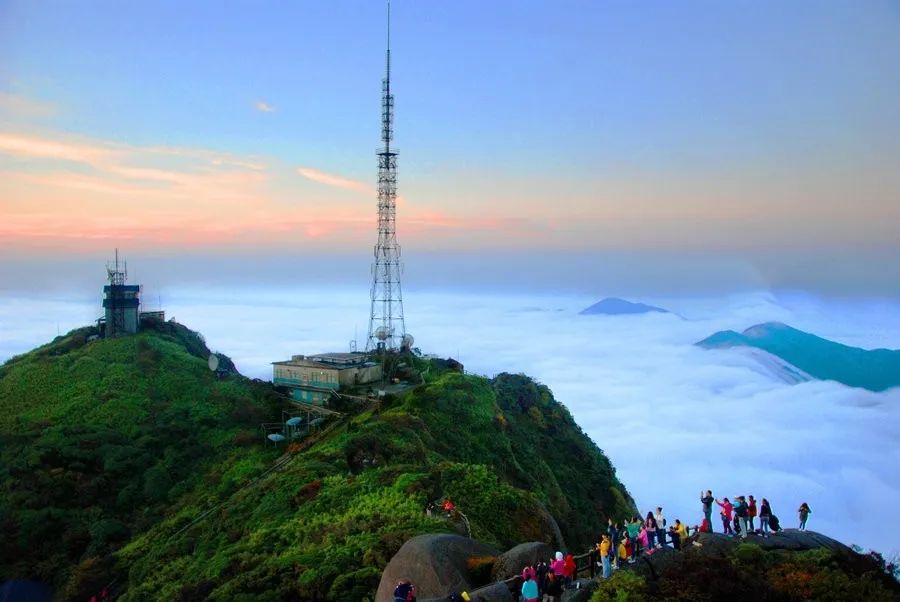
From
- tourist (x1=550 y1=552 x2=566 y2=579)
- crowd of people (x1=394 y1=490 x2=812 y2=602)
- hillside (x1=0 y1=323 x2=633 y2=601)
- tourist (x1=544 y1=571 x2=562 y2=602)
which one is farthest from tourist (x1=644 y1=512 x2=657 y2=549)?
hillside (x1=0 y1=323 x2=633 y2=601)

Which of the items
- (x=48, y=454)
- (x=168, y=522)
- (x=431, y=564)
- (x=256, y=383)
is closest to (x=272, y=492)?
(x=168, y=522)

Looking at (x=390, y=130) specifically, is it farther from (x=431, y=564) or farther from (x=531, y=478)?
(x=431, y=564)

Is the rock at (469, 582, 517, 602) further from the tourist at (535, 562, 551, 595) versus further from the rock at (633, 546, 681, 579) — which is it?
the rock at (633, 546, 681, 579)

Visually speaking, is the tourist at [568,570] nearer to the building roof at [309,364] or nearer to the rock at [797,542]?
the rock at [797,542]

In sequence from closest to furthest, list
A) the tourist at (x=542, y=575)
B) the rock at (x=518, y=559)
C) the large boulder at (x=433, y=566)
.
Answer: the tourist at (x=542, y=575)
the large boulder at (x=433, y=566)
the rock at (x=518, y=559)

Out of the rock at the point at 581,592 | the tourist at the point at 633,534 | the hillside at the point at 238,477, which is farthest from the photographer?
the hillside at the point at 238,477

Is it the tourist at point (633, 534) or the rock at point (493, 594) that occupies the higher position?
the tourist at point (633, 534)

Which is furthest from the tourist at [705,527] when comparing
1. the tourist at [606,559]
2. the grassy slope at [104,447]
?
the grassy slope at [104,447]
